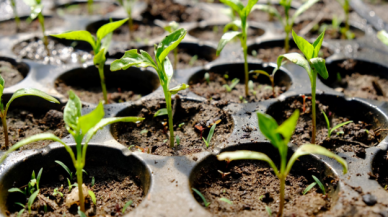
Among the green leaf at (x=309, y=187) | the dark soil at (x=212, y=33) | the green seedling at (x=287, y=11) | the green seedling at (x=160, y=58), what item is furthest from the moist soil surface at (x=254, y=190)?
the dark soil at (x=212, y=33)

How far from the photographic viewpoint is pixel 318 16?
3270 mm

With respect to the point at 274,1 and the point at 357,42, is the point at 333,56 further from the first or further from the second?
the point at 274,1

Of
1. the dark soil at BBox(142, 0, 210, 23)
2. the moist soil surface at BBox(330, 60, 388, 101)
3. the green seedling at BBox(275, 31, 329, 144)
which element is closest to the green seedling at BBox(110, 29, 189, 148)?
the green seedling at BBox(275, 31, 329, 144)

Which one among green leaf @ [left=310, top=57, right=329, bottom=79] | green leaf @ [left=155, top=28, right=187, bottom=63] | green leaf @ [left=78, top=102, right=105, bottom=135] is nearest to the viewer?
green leaf @ [left=78, top=102, right=105, bottom=135]

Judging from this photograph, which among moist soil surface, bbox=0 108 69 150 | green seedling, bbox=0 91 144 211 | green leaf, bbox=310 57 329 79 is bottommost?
moist soil surface, bbox=0 108 69 150

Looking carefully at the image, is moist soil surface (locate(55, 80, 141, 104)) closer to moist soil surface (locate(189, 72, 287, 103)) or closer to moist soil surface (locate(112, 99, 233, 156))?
moist soil surface (locate(112, 99, 233, 156))

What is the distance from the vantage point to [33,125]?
1940 mm

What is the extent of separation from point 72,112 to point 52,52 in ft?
5.94

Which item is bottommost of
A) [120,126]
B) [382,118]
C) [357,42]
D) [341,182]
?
[120,126]

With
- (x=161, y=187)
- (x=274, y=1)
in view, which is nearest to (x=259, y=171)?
(x=161, y=187)

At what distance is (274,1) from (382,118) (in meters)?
2.53

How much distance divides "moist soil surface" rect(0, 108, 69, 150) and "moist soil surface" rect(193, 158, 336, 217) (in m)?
0.83

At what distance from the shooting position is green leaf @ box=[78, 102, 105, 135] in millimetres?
1107

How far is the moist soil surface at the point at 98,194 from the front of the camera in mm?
1393
